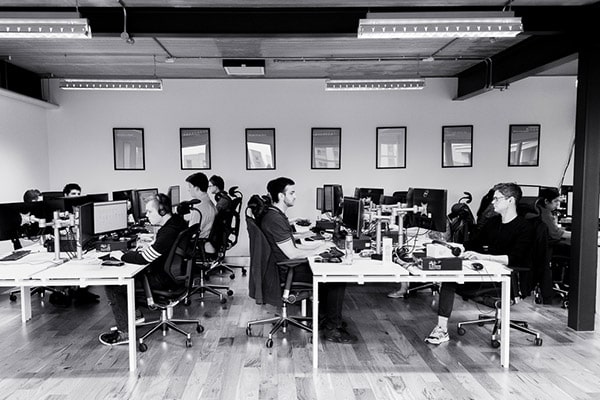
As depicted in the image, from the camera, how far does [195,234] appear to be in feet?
13.6

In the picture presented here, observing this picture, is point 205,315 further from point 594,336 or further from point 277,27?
point 594,336

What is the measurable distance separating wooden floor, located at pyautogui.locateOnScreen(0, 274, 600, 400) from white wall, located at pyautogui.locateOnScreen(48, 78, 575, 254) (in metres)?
3.62

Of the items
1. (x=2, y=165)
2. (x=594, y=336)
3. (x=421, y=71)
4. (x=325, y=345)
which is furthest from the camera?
(x=421, y=71)

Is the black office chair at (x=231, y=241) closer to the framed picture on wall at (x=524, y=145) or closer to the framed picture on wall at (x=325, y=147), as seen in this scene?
the framed picture on wall at (x=325, y=147)

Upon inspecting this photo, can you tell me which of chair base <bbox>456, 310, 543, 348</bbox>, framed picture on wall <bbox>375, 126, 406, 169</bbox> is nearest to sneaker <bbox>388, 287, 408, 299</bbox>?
chair base <bbox>456, 310, 543, 348</bbox>

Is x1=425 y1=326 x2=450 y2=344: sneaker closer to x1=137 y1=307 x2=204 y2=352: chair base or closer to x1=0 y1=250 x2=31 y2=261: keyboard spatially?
x1=137 y1=307 x2=204 y2=352: chair base

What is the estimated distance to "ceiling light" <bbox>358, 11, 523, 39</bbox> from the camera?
3703 mm

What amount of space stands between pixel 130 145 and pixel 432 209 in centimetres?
559

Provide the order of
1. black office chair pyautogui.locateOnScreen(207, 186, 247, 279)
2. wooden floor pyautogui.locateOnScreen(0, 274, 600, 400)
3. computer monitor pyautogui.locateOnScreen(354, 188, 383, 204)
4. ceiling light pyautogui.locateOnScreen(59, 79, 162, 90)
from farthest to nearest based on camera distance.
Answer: computer monitor pyautogui.locateOnScreen(354, 188, 383, 204) < ceiling light pyautogui.locateOnScreen(59, 79, 162, 90) < black office chair pyautogui.locateOnScreen(207, 186, 247, 279) < wooden floor pyautogui.locateOnScreen(0, 274, 600, 400)

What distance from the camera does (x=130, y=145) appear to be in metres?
7.77

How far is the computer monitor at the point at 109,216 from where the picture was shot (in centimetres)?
412

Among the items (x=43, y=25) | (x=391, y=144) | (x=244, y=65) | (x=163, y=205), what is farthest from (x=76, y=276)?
(x=391, y=144)

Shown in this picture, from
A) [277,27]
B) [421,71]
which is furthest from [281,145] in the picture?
[277,27]

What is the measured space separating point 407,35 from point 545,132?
5.21 meters
